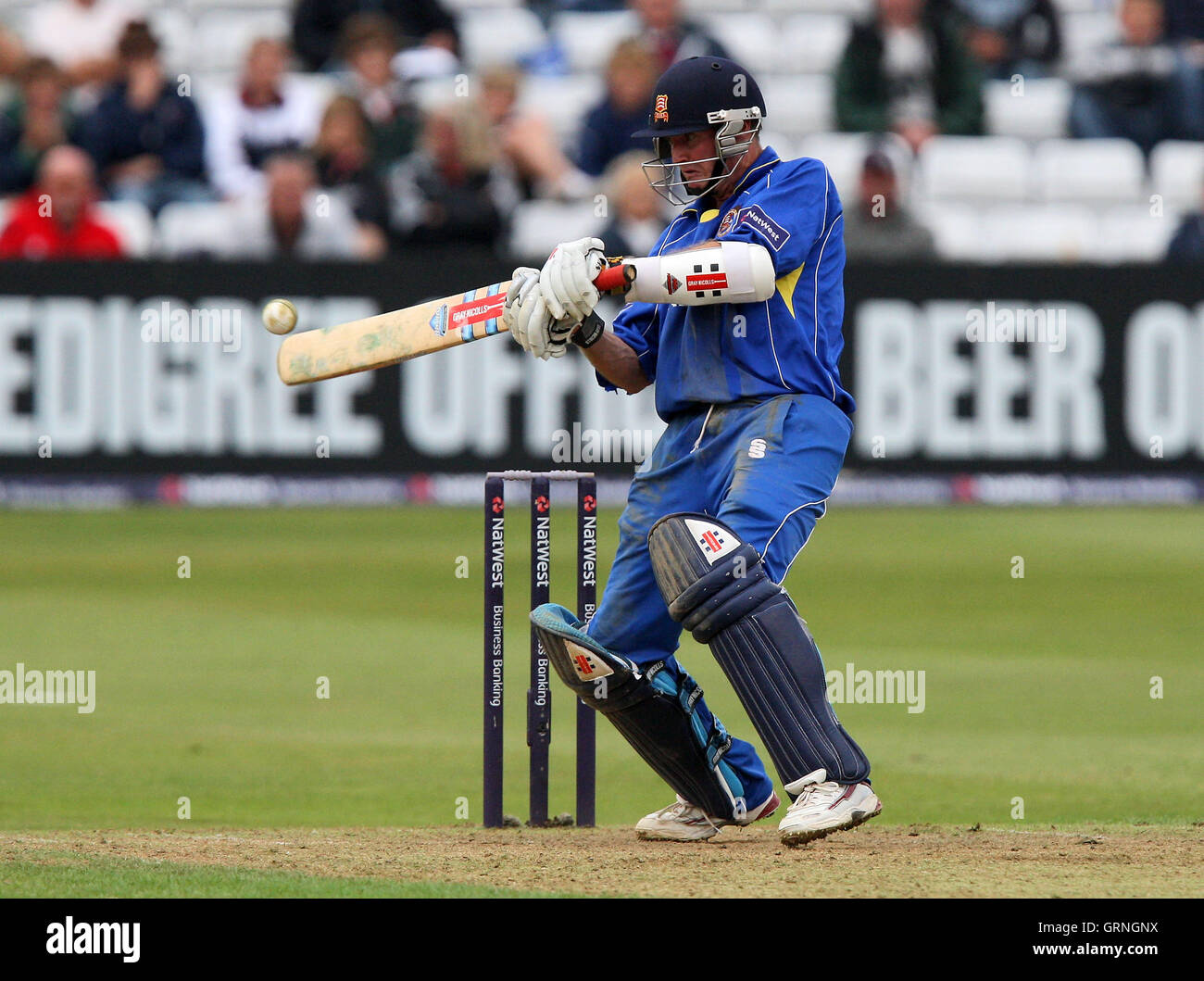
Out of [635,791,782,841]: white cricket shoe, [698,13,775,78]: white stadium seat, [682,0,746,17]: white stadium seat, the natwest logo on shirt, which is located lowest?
[635,791,782,841]: white cricket shoe

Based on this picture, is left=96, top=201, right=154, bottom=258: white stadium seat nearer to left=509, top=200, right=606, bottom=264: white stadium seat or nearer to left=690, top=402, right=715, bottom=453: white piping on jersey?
left=509, top=200, right=606, bottom=264: white stadium seat

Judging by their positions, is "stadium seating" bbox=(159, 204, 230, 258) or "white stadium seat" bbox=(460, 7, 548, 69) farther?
"white stadium seat" bbox=(460, 7, 548, 69)

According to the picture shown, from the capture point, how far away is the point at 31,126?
1588cm

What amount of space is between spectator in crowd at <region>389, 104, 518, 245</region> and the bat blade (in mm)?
8864

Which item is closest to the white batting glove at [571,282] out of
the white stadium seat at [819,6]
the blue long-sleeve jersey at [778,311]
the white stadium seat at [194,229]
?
the blue long-sleeve jersey at [778,311]

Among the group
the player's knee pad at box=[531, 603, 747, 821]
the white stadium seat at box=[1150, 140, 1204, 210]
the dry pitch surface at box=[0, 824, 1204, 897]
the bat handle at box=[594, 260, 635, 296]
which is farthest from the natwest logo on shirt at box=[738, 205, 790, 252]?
the white stadium seat at box=[1150, 140, 1204, 210]

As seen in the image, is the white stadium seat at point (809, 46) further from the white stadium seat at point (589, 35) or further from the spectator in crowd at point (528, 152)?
the spectator in crowd at point (528, 152)

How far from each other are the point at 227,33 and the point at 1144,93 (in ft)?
26.2

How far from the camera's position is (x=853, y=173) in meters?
16.0

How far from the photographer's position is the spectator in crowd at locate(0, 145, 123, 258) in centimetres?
1392

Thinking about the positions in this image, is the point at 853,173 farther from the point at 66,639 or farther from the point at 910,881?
the point at 910,881

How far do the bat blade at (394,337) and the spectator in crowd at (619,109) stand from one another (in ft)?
33.0

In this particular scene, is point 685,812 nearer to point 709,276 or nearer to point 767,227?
point 709,276

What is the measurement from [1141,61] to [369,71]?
657 cm
